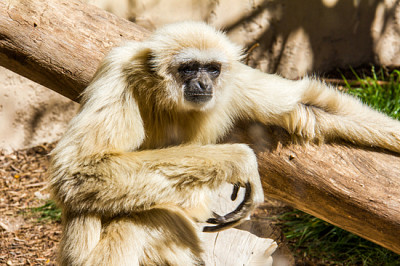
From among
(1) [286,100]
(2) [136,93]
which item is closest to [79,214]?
(2) [136,93]

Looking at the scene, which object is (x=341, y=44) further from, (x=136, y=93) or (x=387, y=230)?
(x=136, y=93)

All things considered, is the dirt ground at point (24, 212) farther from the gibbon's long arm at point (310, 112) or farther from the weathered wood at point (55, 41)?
the gibbon's long arm at point (310, 112)

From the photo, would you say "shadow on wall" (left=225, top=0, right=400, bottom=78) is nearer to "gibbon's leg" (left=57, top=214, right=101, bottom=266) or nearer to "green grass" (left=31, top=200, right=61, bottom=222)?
"green grass" (left=31, top=200, right=61, bottom=222)

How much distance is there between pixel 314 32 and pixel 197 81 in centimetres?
594

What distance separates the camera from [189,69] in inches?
153

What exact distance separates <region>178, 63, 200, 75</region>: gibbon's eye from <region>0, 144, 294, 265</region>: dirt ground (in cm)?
250

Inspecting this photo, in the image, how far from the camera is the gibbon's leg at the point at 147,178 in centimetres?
332

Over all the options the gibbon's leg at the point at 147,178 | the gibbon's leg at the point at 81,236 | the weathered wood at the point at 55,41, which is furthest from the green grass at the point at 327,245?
the weathered wood at the point at 55,41

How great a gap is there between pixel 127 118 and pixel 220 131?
0.98 meters

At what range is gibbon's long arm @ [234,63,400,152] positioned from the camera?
13.2 feet


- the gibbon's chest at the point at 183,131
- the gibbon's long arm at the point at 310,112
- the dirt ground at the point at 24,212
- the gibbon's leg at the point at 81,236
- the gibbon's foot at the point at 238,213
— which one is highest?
the gibbon's long arm at the point at 310,112

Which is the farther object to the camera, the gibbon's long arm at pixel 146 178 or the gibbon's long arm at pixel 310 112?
the gibbon's long arm at pixel 310 112

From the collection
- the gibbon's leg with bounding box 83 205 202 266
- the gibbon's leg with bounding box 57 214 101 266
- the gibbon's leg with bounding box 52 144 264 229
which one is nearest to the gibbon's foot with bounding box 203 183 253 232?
the gibbon's leg with bounding box 52 144 264 229

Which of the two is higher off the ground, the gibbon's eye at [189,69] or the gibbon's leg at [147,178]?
the gibbon's eye at [189,69]
